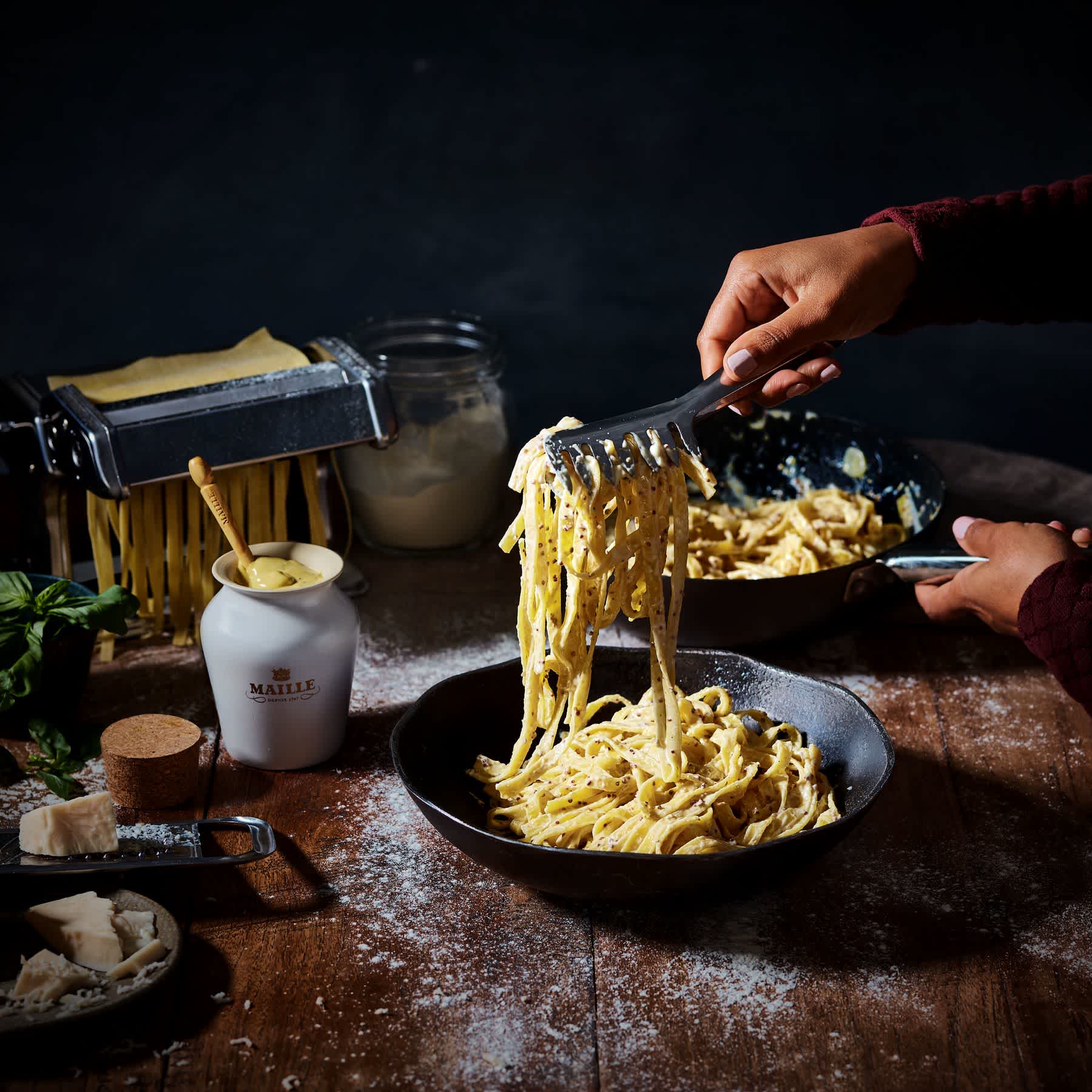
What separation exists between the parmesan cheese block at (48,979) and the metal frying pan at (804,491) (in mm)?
1234

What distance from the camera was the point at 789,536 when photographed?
2730 mm

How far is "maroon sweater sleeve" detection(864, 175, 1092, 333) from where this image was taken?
7.64 ft

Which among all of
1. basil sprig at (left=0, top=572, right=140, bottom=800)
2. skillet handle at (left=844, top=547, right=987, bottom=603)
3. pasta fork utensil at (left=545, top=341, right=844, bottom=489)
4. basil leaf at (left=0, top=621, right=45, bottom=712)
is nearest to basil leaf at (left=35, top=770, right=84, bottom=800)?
basil sprig at (left=0, top=572, right=140, bottom=800)

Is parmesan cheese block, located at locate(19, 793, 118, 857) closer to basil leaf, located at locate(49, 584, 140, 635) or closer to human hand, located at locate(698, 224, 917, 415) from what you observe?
basil leaf, located at locate(49, 584, 140, 635)

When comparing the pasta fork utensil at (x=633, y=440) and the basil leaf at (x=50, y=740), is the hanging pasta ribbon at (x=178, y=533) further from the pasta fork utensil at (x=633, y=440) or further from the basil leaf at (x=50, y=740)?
the pasta fork utensil at (x=633, y=440)

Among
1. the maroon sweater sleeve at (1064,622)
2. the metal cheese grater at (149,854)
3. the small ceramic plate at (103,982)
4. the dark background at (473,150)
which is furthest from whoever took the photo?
the dark background at (473,150)

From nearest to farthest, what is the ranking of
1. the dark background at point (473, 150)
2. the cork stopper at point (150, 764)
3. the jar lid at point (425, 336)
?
the cork stopper at point (150, 764), the jar lid at point (425, 336), the dark background at point (473, 150)

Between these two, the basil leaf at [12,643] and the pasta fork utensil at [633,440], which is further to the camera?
the basil leaf at [12,643]

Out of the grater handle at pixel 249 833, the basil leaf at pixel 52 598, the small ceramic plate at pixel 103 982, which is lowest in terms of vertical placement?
the grater handle at pixel 249 833

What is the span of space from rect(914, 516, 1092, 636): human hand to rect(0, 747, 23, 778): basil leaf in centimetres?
164

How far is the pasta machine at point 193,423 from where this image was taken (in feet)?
7.83

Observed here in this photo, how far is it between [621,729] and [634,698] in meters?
0.17

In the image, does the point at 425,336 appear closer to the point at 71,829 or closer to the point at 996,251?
the point at 996,251

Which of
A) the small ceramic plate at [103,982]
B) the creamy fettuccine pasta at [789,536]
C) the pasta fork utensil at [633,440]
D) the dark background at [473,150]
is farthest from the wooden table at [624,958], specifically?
the dark background at [473,150]
